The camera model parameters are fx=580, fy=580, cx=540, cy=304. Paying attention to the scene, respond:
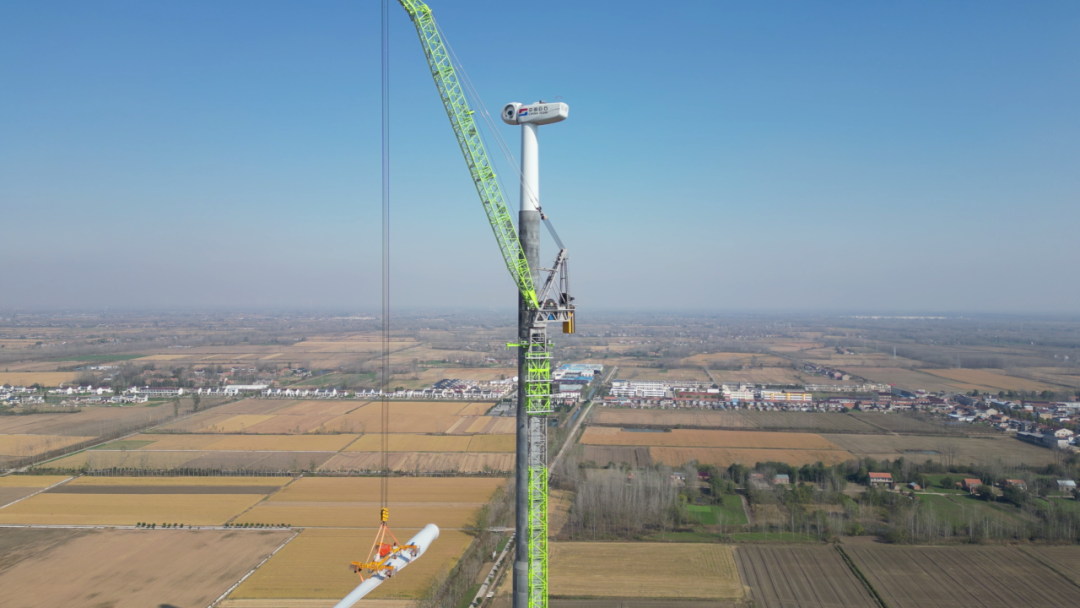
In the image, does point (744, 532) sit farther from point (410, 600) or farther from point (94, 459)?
point (94, 459)

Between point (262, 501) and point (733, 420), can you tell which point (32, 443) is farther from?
point (733, 420)

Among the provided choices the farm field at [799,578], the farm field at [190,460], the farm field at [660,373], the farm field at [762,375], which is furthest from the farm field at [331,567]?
the farm field at [762,375]

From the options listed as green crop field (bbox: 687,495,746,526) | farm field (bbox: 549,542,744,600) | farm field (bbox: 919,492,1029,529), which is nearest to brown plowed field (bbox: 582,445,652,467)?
green crop field (bbox: 687,495,746,526)

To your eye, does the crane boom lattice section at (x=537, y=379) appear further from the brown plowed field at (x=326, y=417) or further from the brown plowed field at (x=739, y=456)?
the brown plowed field at (x=326, y=417)

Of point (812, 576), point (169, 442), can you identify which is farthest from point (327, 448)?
point (812, 576)

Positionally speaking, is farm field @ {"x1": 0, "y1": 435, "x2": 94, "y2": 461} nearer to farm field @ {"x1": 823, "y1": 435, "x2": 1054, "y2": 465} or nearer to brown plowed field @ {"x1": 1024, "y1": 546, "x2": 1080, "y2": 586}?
farm field @ {"x1": 823, "y1": 435, "x2": 1054, "y2": 465}

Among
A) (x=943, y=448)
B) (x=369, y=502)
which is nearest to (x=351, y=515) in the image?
(x=369, y=502)

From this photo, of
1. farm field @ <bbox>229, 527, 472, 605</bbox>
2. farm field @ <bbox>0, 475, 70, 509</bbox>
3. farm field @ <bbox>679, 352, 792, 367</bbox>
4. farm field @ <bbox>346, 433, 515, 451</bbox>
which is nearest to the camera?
farm field @ <bbox>229, 527, 472, 605</bbox>
